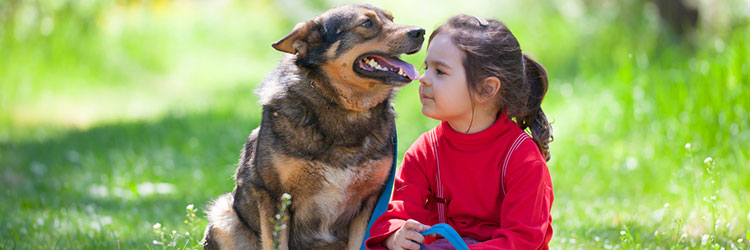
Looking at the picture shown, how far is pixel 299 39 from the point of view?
369 centimetres

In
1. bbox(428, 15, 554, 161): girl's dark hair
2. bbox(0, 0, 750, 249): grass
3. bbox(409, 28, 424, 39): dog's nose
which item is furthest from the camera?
bbox(0, 0, 750, 249): grass

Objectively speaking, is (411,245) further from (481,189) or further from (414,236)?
(481,189)

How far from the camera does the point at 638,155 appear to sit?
6.21 metres

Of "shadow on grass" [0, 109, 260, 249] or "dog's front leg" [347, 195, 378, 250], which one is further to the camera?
"shadow on grass" [0, 109, 260, 249]

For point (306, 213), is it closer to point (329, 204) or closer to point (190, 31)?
point (329, 204)

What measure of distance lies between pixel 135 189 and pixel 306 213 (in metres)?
3.25

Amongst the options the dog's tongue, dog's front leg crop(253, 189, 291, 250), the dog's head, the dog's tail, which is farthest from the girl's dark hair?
the dog's tail

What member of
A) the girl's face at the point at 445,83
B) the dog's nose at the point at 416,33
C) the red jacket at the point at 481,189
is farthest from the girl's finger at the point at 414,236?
the dog's nose at the point at 416,33

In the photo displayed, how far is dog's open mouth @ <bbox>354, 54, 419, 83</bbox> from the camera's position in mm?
3561

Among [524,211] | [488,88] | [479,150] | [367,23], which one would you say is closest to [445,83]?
[488,88]

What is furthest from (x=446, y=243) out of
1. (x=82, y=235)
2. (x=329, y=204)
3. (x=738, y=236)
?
(x=82, y=235)

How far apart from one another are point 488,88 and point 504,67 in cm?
11

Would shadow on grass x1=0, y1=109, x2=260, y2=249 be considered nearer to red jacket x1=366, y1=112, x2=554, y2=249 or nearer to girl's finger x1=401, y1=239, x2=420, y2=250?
red jacket x1=366, y1=112, x2=554, y2=249

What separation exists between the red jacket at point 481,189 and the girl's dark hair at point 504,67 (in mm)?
127
